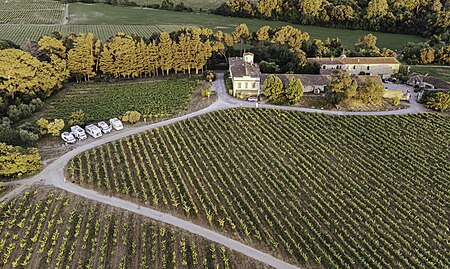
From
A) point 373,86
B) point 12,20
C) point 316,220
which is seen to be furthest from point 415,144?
point 12,20

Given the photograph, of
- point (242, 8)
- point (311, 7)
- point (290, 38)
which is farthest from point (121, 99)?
point (311, 7)

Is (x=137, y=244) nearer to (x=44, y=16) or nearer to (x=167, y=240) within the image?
(x=167, y=240)

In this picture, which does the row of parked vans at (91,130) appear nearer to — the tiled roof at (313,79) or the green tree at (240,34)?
the tiled roof at (313,79)

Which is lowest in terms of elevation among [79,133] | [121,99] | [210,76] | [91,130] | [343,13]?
[79,133]

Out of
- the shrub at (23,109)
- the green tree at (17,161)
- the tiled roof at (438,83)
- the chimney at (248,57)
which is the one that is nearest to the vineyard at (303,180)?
the green tree at (17,161)

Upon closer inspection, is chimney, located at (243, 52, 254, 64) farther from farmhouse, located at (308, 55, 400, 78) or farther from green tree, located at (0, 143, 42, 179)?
green tree, located at (0, 143, 42, 179)

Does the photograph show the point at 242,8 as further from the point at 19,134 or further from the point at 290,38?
the point at 19,134
